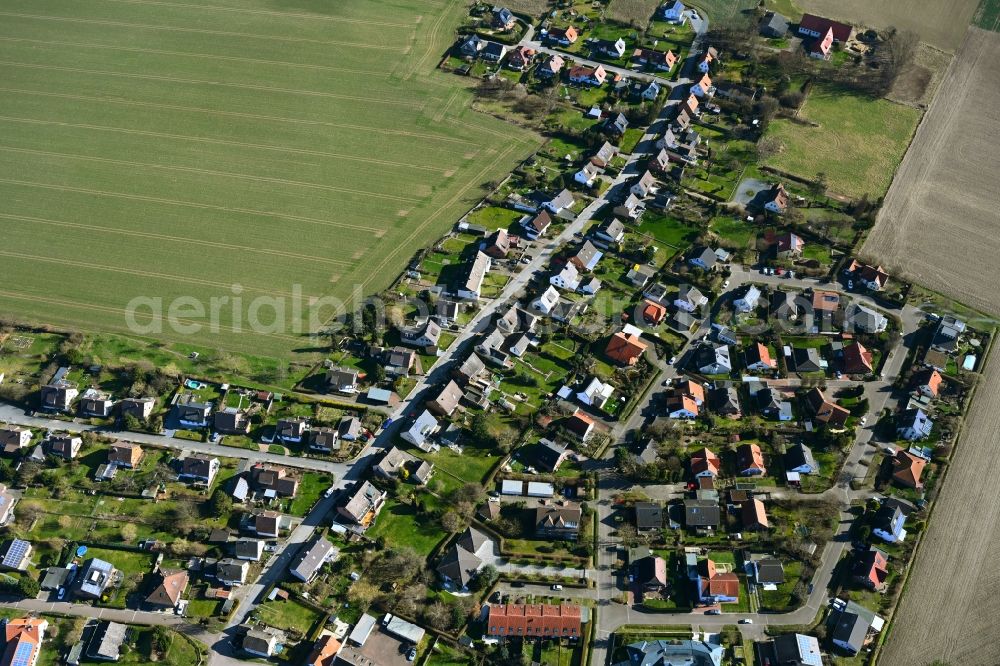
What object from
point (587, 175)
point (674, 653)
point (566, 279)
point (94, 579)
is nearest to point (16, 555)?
point (94, 579)

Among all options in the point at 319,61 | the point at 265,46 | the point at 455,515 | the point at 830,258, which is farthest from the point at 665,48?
the point at 455,515

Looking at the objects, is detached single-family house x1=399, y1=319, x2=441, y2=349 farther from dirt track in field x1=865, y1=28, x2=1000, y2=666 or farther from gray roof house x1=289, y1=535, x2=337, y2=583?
dirt track in field x1=865, y1=28, x2=1000, y2=666

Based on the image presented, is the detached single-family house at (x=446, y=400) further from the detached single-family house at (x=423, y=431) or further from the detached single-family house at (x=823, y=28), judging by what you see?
the detached single-family house at (x=823, y=28)

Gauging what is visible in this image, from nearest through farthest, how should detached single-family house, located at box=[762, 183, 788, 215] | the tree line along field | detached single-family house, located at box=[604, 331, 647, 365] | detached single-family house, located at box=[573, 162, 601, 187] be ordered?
1. detached single-family house, located at box=[604, 331, 647, 365]
2. the tree line along field
3. detached single-family house, located at box=[762, 183, 788, 215]
4. detached single-family house, located at box=[573, 162, 601, 187]

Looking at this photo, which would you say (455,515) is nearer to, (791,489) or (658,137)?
(791,489)

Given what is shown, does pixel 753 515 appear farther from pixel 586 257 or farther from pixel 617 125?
pixel 617 125

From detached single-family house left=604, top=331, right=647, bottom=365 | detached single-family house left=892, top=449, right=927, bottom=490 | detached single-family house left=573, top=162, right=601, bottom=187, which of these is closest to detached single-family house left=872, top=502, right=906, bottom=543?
detached single-family house left=892, top=449, right=927, bottom=490

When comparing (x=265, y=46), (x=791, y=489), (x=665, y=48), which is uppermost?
(x=665, y=48)
